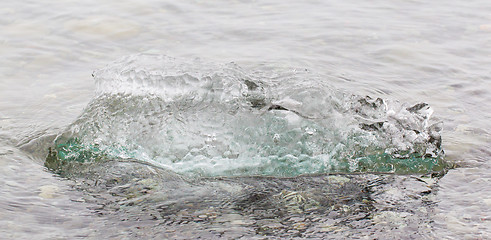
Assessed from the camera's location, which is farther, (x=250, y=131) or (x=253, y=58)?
(x=253, y=58)

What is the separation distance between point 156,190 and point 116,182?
35 centimetres

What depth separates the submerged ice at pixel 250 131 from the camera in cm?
470

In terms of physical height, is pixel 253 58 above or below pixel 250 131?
above

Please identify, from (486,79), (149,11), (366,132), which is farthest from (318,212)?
(149,11)

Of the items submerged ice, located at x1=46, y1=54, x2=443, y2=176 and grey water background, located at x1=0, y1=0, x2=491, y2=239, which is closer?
grey water background, located at x1=0, y1=0, x2=491, y2=239

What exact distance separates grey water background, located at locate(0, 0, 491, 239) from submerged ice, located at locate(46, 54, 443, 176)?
1.36ft

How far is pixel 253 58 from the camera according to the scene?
7285 mm

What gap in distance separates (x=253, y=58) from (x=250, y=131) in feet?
8.74

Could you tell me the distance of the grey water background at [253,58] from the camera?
4.10m

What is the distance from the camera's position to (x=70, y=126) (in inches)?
203

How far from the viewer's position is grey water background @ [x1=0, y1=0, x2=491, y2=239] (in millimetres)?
4098

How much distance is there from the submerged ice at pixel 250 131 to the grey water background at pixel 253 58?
1.36 ft

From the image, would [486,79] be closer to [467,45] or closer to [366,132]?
[467,45]

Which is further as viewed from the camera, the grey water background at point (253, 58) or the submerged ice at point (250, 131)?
the submerged ice at point (250, 131)
